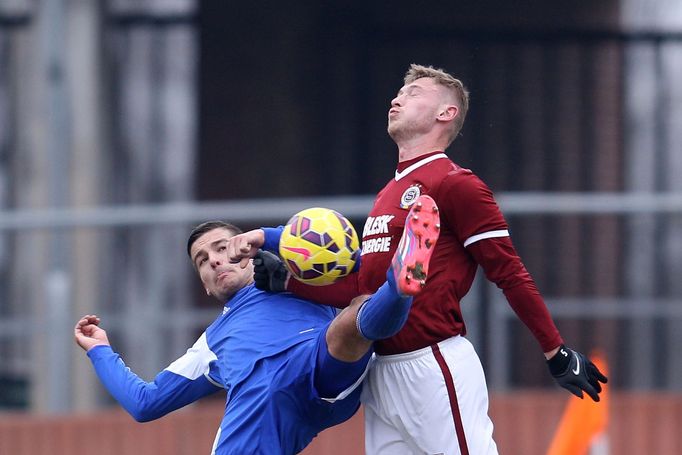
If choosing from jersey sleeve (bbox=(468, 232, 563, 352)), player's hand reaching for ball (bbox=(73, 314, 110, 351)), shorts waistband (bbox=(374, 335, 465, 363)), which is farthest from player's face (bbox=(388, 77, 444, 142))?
player's hand reaching for ball (bbox=(73, 314, 110, 351))

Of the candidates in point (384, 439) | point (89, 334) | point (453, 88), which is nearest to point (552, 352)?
point (384, 439)

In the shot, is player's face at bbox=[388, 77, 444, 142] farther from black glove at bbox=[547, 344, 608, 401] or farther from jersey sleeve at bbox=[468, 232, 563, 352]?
black glove at bbox=[547, 344, 608, 401]

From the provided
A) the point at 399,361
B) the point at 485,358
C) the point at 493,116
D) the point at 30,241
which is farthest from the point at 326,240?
the point at 493,116

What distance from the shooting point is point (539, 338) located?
536cm

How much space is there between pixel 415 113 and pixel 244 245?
0.79 metres

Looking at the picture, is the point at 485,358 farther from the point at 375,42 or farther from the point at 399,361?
the point at 375,42

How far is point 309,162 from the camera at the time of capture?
39.5 ft

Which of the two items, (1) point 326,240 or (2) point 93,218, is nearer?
(1) point 326,240

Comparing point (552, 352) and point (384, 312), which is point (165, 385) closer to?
point (384, 312)

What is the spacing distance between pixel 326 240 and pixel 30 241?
391 cm

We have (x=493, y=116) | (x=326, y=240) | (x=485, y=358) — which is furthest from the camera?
(x=493, y=116)

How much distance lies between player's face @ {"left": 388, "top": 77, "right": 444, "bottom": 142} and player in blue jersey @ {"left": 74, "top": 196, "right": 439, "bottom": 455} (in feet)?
2.08

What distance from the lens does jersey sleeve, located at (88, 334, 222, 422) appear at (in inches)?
234

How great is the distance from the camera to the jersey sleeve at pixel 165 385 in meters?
5.95
